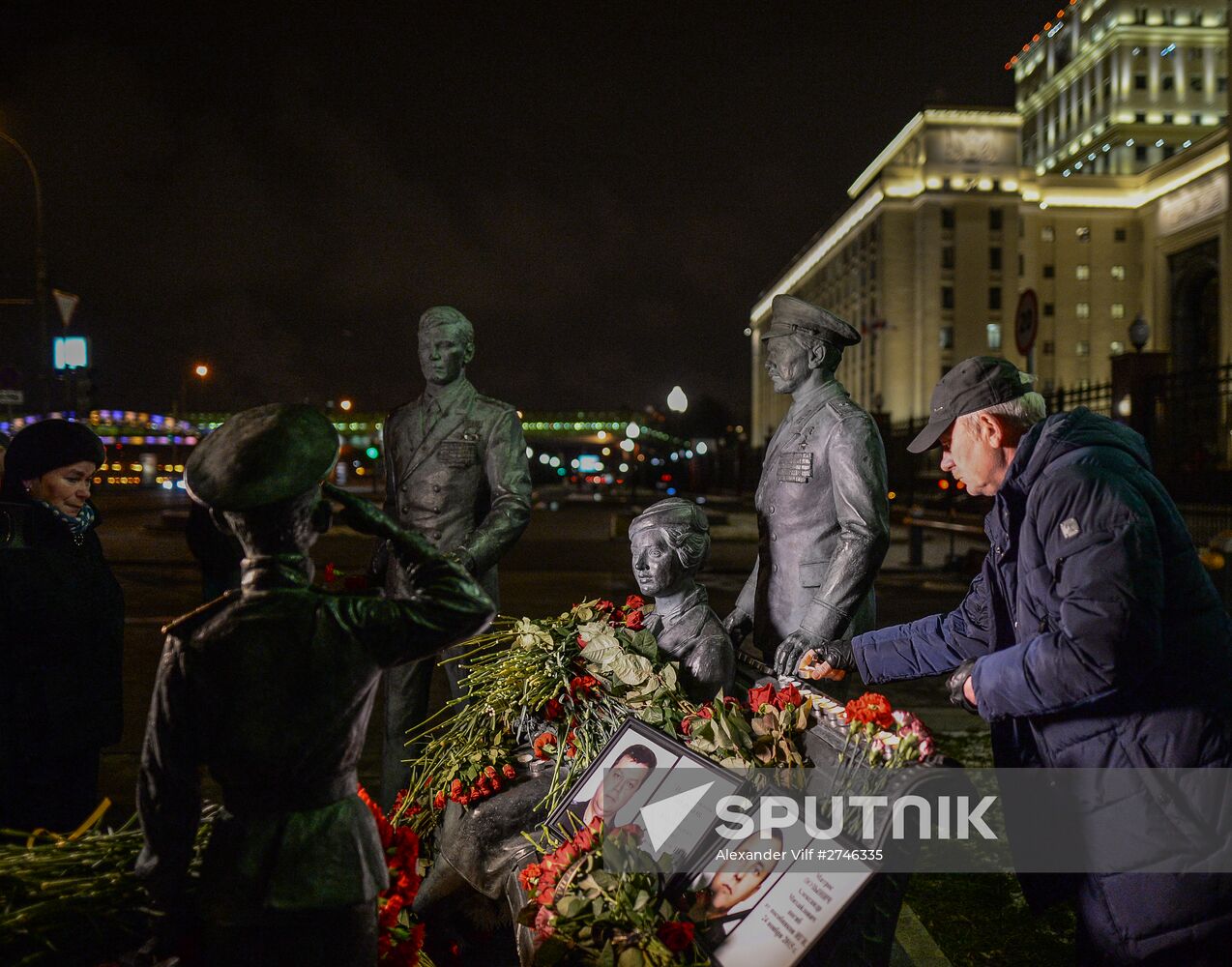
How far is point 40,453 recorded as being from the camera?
3.52 meters

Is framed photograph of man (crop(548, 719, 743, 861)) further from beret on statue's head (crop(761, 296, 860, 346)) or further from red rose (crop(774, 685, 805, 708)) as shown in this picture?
beret on statue's head (crop(761, 296, 860, 346))

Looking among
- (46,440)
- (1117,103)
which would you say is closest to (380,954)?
(46,440)

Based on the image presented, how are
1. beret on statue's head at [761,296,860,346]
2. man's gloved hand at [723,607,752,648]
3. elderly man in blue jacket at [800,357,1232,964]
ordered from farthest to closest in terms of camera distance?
man's gloved hand at [723,607,752,648] → beret on statue's head at [761,296,860,346] → elderly man in blue jacket at [800,357,1232,964]

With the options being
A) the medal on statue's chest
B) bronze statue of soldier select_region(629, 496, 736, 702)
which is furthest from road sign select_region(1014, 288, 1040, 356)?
bronze statue of soldier select_region(629, 496, 736, 702)

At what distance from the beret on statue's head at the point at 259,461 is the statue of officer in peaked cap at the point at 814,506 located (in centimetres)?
191

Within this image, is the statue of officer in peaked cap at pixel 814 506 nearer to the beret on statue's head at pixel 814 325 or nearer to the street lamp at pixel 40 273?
the beret on statue's head at pixel 814 325

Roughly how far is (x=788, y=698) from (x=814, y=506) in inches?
39.6

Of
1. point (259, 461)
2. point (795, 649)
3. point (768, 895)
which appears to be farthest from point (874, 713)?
point (259, 461)

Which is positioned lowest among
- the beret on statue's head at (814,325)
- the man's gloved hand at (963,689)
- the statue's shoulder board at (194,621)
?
the man's gloved hand at (963,689)

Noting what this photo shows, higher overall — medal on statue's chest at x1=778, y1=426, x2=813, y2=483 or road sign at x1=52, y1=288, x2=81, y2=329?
road sign at x1=52, y1=288, x2=81, y2=329

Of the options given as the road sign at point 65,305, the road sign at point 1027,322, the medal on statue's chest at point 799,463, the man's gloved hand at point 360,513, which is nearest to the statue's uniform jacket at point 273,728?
the man's gloved hand at point 360,513

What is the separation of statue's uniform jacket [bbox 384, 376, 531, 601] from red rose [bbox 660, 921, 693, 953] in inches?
81.4

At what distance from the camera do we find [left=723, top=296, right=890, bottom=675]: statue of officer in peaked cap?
3.35 meters

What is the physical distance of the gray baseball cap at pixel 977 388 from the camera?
106 inches
